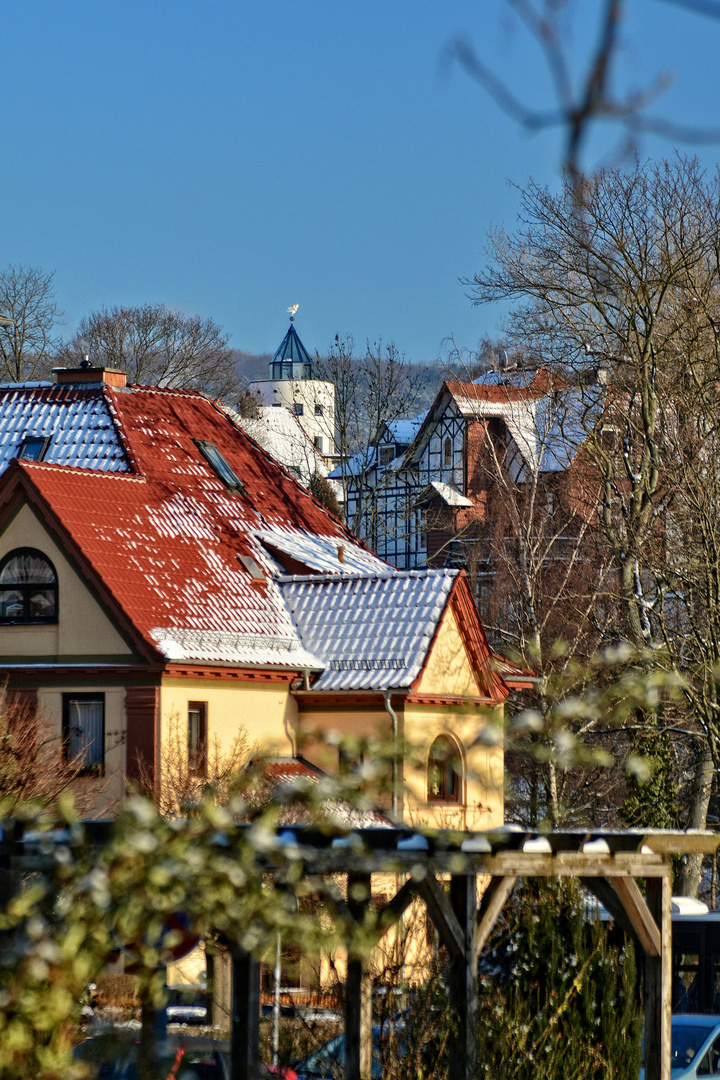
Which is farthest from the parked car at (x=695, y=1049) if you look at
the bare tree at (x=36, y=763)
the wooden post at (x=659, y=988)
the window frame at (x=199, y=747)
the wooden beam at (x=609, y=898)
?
the window frame at (x=199, y=747)

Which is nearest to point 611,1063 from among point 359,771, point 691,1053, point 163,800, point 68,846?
point 359,771

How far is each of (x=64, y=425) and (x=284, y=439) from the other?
6982 centimetres

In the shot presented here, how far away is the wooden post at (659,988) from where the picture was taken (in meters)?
8.48

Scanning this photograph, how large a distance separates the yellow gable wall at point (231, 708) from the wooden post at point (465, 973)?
638 inches

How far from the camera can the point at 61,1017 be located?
475cm

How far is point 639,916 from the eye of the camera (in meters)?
8.32

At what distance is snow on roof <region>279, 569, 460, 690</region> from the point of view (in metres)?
26.6

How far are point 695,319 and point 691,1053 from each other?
52.5 ft

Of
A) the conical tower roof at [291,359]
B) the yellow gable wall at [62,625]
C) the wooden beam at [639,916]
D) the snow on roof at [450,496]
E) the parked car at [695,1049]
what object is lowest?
the parked car at [695,1049]

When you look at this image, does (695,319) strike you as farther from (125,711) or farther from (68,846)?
(68,846)

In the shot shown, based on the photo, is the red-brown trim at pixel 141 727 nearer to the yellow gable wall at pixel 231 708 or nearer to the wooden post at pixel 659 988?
the yellow gable wall at pixel 231 708

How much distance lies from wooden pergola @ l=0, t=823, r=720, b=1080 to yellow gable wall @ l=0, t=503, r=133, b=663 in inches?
680

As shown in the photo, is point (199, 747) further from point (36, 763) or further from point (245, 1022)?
point (245, 1022)

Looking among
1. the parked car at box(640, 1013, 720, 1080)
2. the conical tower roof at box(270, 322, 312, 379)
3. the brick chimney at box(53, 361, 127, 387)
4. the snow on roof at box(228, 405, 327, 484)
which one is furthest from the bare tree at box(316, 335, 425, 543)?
the conical tower roof at box(270, 322, 312, 379)
